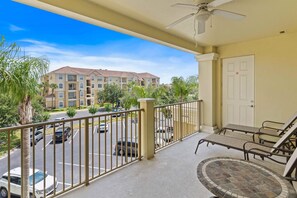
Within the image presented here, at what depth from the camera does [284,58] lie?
148 inches

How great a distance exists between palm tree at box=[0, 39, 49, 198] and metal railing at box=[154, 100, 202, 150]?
2.38 m

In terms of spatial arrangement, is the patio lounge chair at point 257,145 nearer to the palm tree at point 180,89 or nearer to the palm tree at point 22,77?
the palm tree at point 22,77

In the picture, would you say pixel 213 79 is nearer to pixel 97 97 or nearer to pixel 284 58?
pixel 284 58

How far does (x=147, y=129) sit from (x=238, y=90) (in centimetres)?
305

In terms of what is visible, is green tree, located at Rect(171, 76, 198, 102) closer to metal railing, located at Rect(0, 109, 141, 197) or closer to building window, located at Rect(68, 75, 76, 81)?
metal railing, located at Rect(0, 109, 141, 197)

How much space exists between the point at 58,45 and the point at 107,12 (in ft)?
46.0

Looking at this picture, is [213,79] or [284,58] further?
[213,79]

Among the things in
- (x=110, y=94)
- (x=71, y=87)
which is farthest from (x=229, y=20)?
(x=110, y=94)

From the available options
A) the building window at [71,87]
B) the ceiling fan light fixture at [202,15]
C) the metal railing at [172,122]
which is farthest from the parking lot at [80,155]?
the building window at [71,87]

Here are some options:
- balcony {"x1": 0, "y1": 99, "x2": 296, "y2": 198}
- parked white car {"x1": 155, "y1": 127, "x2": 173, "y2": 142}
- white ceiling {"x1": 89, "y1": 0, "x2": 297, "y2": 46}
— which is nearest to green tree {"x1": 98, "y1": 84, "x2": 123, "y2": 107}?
parked white car {"x1": 155, "y1": 127, "x2": 173, "y2": 142}

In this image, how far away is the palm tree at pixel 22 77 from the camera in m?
2.62

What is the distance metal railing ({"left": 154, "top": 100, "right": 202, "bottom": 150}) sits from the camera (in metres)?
3.62

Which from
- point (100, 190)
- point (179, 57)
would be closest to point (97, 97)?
point (100, 190)

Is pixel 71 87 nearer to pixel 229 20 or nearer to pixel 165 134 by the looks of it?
pixel 165 134
